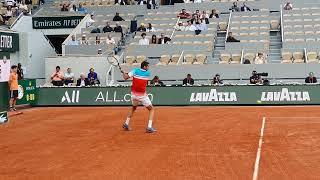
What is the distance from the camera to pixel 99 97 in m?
25.5

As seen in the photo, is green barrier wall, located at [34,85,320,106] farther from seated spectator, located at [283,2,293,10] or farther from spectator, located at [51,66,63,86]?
seated spectator, located at [283,2,293,10]

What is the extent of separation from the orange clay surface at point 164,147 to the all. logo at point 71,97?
508cm

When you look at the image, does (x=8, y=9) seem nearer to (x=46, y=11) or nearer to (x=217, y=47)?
(x=46, y=11)

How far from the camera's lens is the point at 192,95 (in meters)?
24.7

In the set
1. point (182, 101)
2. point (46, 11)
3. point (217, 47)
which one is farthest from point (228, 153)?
point (46, 11)

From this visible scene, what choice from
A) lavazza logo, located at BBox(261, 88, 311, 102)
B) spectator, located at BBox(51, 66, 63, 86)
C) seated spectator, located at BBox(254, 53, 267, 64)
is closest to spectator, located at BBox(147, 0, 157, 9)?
spectator, located at BBox(51, 66, 63, 86)

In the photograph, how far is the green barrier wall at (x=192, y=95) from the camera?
23.9 meters

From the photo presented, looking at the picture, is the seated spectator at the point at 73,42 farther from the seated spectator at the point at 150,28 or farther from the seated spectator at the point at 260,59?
the seated spectator at the point at 260,59

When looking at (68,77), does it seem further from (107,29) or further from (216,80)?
(216,80)

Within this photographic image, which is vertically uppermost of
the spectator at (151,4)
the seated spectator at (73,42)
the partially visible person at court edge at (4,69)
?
the spectator at (151,4)

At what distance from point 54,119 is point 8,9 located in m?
17.1

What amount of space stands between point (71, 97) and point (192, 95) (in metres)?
5.81

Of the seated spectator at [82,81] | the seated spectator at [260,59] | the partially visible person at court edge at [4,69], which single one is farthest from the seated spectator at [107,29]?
the partially visible person at court edge at [4,69]

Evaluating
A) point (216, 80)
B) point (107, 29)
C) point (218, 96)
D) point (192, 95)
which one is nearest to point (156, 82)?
point (192, 95)
